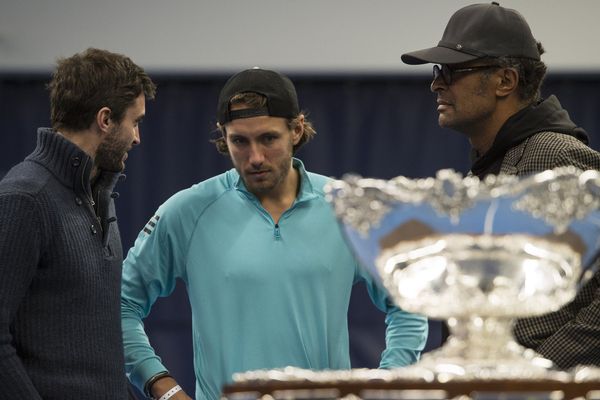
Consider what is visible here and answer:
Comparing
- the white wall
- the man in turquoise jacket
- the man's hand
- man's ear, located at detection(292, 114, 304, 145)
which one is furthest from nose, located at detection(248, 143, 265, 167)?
the white wall

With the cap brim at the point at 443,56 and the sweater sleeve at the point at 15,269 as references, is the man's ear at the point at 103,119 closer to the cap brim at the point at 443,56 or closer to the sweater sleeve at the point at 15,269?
the sweater sleeve at the point at 15,269

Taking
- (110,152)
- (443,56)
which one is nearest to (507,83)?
(443,56)

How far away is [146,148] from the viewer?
16.8 ft

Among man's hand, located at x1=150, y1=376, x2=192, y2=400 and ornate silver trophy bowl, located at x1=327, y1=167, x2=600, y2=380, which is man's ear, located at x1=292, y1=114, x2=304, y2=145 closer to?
man's hand, located at x1=150, y1=376, x2=192, y2=400

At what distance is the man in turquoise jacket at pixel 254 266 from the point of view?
2.43 metres

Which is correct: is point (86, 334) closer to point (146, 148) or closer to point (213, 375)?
point (213, 375)

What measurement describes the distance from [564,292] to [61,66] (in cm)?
153

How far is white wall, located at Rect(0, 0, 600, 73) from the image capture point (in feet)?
15.9

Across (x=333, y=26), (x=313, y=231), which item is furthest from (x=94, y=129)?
(x=333, y=26)

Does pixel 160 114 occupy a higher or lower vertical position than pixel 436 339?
higher

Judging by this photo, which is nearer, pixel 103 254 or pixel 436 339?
pixel 103 254

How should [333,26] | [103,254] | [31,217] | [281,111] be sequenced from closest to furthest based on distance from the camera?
[31,217], [103,254], [281,111], [333,26]

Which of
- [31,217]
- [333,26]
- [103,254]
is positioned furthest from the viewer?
[333,26]

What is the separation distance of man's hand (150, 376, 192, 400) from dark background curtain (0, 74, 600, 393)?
7.93 feet
